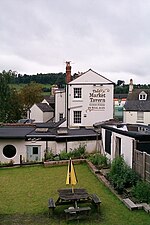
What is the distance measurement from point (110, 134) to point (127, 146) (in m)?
3.40

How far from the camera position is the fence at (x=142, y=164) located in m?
12.0

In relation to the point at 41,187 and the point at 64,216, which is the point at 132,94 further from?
the point at 64,216

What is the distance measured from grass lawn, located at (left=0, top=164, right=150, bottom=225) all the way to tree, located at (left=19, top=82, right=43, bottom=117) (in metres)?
36.3

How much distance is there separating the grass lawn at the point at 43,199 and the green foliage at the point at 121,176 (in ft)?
1.68

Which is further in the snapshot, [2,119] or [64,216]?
[2,119]

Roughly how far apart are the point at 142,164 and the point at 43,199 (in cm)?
439

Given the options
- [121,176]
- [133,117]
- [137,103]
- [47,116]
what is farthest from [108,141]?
[47,116]

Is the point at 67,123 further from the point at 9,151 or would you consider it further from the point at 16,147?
the point at 9,151

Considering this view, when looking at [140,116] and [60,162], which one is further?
[140,116]

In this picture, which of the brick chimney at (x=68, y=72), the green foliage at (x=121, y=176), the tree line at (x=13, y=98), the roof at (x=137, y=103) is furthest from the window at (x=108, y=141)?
the tree line at (x=13, y=98)

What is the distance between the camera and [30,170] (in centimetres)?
1816

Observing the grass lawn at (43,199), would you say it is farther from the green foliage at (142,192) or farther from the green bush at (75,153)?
the green bush at (75,153)

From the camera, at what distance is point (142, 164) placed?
12.4m

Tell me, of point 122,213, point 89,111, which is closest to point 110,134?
point 122,213
